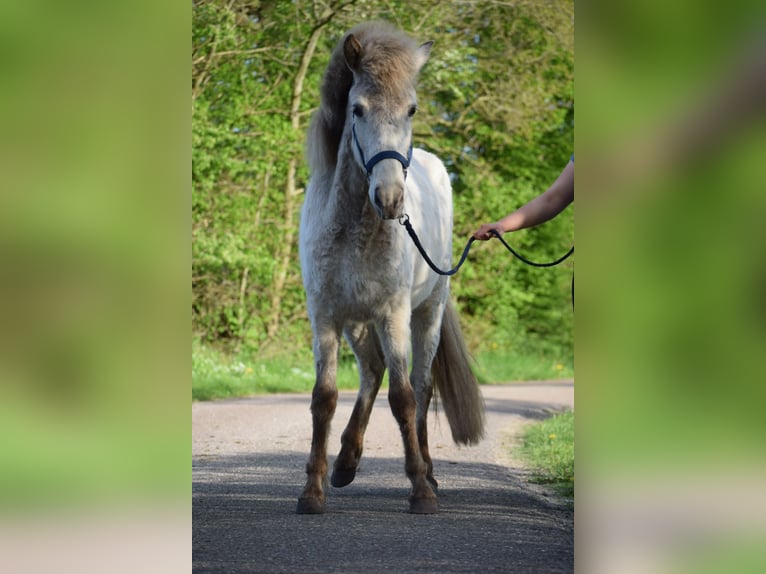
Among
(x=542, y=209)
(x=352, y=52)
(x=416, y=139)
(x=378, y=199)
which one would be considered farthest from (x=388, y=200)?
(x=416, y=139)

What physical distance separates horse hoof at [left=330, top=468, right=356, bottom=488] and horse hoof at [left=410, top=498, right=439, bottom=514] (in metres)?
0.73

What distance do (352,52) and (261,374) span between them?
8.56 m

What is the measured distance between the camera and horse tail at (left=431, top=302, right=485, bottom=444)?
6445 mm

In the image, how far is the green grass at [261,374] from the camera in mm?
12172

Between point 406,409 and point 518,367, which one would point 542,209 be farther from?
point 518,367

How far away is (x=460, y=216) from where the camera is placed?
16.2m

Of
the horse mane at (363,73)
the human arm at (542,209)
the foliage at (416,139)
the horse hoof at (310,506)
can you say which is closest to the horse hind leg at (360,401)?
the horse hoof at (310,506)

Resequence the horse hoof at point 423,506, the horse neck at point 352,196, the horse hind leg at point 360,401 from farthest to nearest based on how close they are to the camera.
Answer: the horse hind leg at point 360,401
the horse neck at point 352,196
the horse hoof at point 423,506

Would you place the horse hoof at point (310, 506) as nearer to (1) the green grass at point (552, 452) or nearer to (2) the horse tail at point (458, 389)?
(1) the green grass at point (552, 452)

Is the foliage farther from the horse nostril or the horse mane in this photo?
the horse nostril

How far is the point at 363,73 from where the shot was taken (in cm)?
498

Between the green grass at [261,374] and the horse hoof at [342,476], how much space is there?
5.86 m
